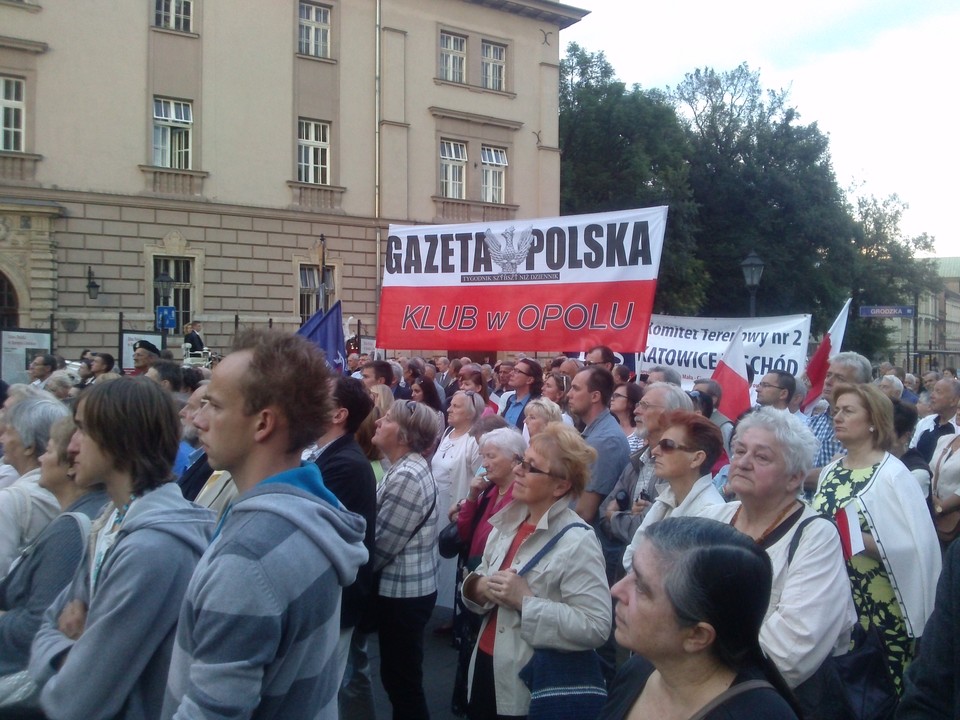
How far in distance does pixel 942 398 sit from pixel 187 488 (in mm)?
6730

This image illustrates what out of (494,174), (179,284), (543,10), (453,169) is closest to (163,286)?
(179,284)

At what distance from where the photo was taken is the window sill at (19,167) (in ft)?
69.5

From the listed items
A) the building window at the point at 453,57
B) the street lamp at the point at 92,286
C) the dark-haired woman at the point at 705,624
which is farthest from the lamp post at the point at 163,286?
the dark-haired woman at the point at 705,624

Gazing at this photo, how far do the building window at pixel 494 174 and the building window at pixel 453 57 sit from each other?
7.92ft

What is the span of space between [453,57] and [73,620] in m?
27.7

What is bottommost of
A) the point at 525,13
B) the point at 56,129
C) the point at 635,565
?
the point at 635,565

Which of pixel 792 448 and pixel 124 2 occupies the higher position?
pixel 124 2

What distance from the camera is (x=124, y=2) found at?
22.6m

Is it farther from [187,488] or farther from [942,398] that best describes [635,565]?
[942,398]

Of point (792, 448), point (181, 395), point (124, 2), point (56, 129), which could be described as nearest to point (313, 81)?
point (124, 2)

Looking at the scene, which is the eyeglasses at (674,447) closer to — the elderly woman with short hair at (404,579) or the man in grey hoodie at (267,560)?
the elderly woman with short hair at (404,579)

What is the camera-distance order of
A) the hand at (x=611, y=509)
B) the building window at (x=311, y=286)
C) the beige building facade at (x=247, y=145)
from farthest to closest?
the building window at (x=311, y=286), the beige building facade at (x=247, y=145), the hand at (x=611, y=509)

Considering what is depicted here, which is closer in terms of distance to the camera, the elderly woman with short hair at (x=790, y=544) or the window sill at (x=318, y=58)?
the elderly woman with short hair at (x=790, y=544)

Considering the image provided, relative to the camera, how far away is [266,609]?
1.90m
